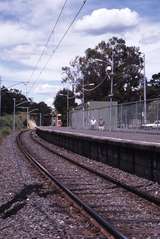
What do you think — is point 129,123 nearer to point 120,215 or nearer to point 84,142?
point 84,142

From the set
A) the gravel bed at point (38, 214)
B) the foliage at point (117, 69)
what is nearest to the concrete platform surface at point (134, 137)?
the gravel bed at point (38, 214)

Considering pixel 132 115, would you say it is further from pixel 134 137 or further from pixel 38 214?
pixel 38 214

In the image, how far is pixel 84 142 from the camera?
33875 millimetres

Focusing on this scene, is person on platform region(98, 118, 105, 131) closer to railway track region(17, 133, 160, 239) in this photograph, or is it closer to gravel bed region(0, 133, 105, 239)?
railway track region(17, 133, 160, 239)

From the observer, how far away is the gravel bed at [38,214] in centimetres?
973

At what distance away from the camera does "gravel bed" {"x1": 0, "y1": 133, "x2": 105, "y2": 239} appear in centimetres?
973

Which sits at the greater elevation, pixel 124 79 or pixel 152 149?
pixel 124 79

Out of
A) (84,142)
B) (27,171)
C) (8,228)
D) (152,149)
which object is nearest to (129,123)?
(84,142)

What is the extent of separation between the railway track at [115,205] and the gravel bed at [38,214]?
324 millimetres

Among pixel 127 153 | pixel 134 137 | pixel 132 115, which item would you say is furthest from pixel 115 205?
pixel 132 115

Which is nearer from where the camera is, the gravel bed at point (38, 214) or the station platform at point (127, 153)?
the gravel bed at point (38, 214)

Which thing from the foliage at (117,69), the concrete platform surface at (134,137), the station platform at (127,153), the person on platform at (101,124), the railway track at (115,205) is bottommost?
the railway track at (115,205)

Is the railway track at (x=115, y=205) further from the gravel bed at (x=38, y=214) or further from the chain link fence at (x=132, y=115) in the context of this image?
the chain link fence at (x=132, y=115)

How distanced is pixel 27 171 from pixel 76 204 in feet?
32.7
